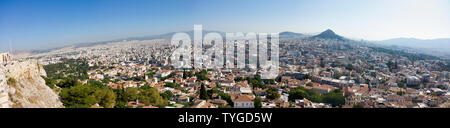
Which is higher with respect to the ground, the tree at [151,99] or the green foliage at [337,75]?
the tree at [151,99]

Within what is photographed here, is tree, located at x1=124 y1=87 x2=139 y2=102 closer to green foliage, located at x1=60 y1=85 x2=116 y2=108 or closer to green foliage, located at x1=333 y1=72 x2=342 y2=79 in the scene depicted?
green foliage, located at x1=60 y1=85 x2=116 y2=108

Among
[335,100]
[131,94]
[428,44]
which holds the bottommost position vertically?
[335,100]

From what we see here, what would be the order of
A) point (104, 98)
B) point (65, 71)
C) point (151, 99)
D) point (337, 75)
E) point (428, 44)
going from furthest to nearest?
point (428, 44) → point (65, 71) → point (337, 75) → point (151, 99) → point (104, 98)

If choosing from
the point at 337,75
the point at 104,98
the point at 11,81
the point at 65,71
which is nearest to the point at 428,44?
the point at 337,75

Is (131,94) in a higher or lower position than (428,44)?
lower

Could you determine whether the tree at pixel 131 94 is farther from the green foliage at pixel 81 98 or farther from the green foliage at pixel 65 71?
the green foliage at pixel 65 71

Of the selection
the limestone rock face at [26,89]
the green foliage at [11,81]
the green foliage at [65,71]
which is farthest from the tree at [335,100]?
the green foliage at [65,71]

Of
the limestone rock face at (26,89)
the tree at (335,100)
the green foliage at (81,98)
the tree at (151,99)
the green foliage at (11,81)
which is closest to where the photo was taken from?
the limestone rock face at (26,89)

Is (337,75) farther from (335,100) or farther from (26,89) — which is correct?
(26,89)

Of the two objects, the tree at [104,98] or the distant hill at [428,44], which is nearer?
the tree at [104,98]
